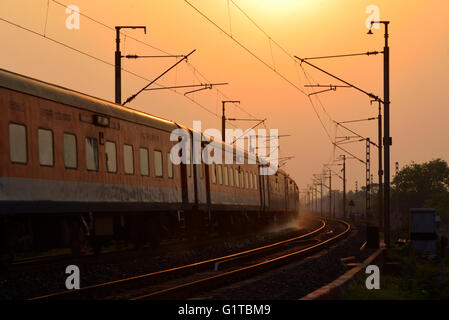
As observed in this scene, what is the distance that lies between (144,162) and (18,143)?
276 inches

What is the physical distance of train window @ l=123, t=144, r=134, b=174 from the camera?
20906mm

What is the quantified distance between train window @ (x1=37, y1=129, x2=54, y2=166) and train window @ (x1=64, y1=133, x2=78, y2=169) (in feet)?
2.18

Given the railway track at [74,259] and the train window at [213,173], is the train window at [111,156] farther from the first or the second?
the train window at [213,173]

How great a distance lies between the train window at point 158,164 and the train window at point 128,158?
1944 mm

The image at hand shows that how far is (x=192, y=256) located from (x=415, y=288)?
711 centimetres

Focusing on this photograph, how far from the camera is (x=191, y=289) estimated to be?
45.9 ft

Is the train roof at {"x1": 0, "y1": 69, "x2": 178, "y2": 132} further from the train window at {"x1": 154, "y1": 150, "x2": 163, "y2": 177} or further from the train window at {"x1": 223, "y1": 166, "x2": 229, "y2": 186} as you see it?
the train window at {"x1": 223, "y1": 166, "x2": 229, "y2": 186}

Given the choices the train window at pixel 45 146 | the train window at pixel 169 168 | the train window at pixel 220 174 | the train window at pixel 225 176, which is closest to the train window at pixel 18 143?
the train window at pixel 45 146

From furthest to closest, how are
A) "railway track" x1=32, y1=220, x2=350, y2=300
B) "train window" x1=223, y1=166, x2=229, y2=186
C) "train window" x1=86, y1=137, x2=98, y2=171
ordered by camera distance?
1. "train window" x1=223, y1=166, x2=229, y2=186
2. "train window" x1=86, y1=137, x2=98, y2=171
3. "railway track" x1=32, y1=220, x2=350, y2=300

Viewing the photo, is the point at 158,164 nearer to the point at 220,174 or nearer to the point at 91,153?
the point at 91,153

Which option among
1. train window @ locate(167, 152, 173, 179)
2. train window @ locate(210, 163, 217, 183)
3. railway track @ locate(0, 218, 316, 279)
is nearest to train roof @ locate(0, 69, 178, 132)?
train window @ locate(167, 152, 173, 179)

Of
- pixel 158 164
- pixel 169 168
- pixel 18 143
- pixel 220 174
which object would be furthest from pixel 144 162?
pixel 220 174
